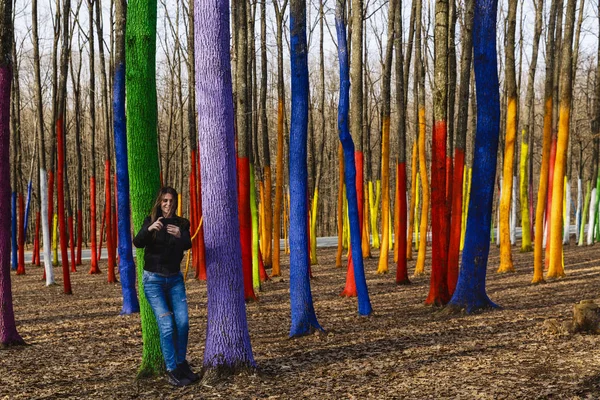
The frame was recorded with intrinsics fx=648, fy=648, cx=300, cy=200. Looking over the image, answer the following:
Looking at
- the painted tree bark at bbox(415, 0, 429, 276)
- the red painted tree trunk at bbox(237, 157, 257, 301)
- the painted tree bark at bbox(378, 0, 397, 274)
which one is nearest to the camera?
the red painted tree trunk at bbox(237, 157, 257, 301)

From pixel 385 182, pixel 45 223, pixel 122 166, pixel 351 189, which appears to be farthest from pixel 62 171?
pixel 385 182

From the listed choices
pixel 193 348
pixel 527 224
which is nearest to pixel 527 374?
pixel 193 348

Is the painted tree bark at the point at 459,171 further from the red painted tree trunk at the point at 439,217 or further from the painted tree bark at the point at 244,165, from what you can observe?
the painted tree bark at the point at 244,165

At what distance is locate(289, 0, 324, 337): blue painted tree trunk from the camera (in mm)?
7680

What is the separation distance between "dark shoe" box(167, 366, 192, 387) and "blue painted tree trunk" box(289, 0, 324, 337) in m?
2.37

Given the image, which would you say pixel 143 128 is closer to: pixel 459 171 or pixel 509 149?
pixel 459 171

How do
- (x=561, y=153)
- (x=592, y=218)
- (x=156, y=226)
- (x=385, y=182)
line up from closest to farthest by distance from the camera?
1. (x=156, y=226)
2. (x=561, y=153)
3. (x=385, y=182)
4. (x=592, y=218)

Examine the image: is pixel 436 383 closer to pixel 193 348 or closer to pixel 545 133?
pixel 193 348

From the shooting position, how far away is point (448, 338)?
24.2ft

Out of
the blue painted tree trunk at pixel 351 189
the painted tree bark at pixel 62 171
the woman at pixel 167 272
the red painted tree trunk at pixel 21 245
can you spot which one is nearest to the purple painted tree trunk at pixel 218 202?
the woman at pixel 167 272

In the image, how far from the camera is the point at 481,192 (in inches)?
353

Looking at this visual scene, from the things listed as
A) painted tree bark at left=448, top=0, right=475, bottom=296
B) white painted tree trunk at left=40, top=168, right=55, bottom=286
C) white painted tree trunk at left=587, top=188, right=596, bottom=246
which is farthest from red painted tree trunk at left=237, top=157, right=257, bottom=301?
A: white painted tree trunk at left=587, top=188, right=596, bottom=246

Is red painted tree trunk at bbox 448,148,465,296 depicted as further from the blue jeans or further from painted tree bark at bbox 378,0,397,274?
the blue jeans

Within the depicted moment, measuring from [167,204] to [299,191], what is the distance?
102 inches
